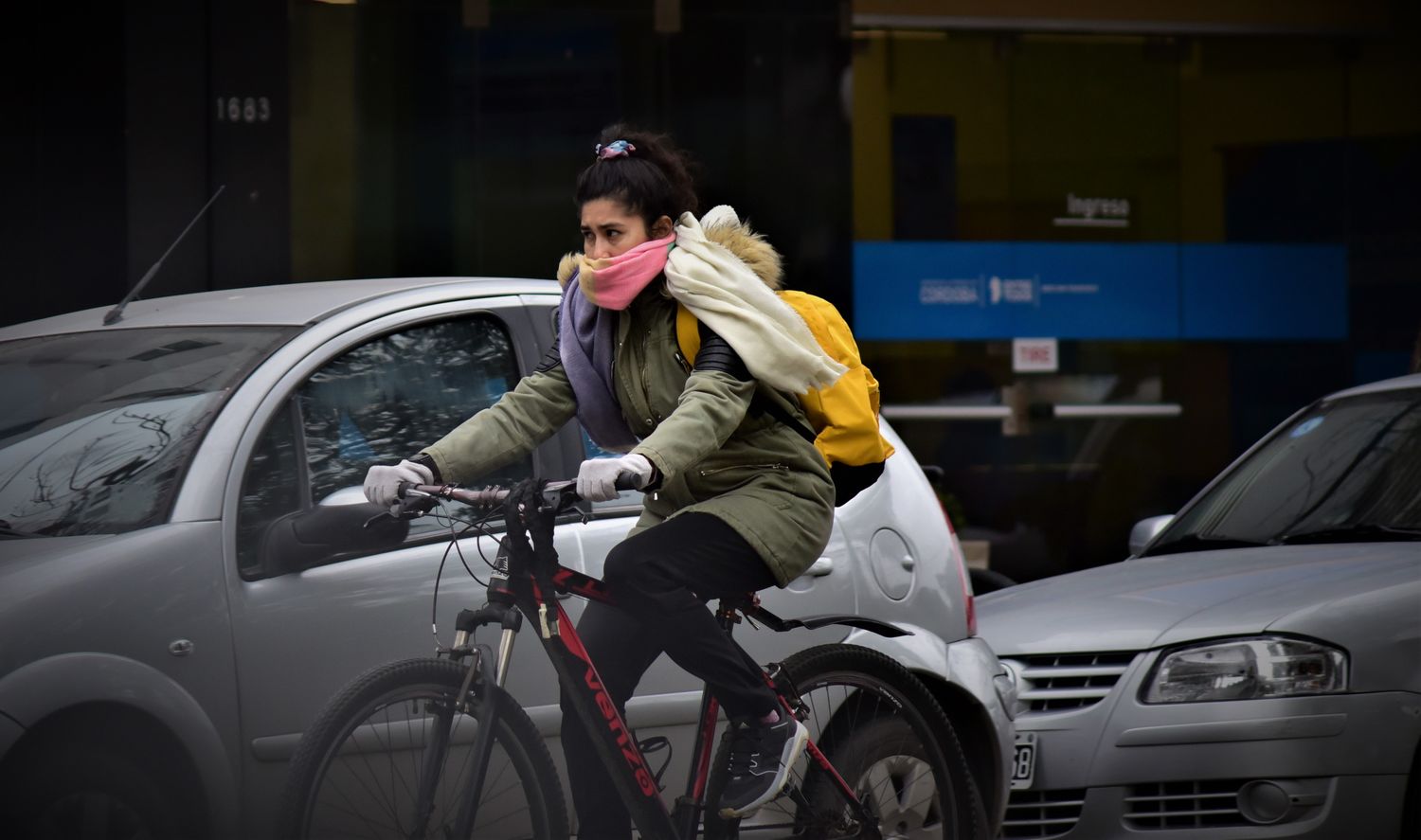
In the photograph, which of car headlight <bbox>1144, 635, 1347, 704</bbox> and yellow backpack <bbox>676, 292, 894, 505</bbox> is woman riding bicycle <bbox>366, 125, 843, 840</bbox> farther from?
car headlight <bbox>1144, 635, 1347, 704</bbox>

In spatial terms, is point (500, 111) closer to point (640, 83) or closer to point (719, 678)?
point (640, 83)

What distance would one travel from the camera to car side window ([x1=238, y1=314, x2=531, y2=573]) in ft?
13.5

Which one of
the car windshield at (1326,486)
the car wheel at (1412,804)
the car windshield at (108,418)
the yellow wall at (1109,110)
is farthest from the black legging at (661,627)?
the yellow wall at (1109,110)

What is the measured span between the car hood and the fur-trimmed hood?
6.92 feet

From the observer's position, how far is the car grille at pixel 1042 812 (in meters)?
5.38

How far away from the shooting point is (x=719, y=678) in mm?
3805

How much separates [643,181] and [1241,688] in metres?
2.52

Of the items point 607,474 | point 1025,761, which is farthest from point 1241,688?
point 607,474

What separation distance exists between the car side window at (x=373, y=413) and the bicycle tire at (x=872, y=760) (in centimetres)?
99

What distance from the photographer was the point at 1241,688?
5.25 metres

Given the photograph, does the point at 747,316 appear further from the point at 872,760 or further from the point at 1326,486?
the point at 1326,486

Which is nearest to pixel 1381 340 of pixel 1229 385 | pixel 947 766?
pixel 1229 385

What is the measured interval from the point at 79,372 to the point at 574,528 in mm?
1257

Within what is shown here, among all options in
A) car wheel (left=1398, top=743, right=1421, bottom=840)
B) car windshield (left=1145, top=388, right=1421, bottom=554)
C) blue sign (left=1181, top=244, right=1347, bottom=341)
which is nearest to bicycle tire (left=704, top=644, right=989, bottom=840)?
car wheel (left=1398, top=743, right=1421, bottom=840)
